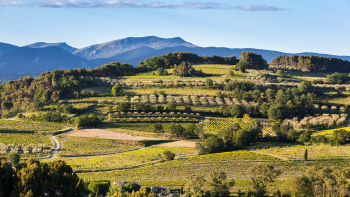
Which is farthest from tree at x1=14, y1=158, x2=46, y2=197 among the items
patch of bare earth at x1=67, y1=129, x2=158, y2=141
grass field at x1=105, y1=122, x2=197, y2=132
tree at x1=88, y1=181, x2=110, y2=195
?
grass field at x1=105, y1=122, x2=197, y2=132

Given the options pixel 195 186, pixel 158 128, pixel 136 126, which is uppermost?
pixel 158 128

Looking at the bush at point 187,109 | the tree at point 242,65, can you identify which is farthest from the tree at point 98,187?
the tree at point 242,65

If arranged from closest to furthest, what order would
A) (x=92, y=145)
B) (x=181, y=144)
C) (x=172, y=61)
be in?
1. (x=92, y=145)
2. (x=181, y=144)
3. (x=172, y=61)

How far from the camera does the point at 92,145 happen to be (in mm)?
50438

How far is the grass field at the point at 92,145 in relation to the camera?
1874 inches

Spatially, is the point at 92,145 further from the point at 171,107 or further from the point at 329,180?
the point at 329,180

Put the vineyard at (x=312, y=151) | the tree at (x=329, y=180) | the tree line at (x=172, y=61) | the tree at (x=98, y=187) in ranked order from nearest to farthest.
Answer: the tree at (x=329, y=180) → the tree at (x=98, y=187) → the vineyard at (x=312, y=151) → the tree line at (x=172, y=61)

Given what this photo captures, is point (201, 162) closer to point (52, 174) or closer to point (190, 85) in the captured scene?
point (52, 174)

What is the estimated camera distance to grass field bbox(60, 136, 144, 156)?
156 ft

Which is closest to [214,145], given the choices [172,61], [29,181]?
[29,181]

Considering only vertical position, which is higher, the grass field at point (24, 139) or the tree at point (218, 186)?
the grass field at point (24, 139)

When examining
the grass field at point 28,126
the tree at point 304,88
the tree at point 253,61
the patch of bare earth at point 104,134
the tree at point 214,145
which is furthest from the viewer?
the tree at point 253,61

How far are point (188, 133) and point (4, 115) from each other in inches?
1553

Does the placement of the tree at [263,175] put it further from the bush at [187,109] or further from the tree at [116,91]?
the tree at [116,91]
